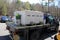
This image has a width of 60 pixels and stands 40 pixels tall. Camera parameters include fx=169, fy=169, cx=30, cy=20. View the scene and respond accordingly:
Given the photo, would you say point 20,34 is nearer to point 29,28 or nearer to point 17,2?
point 29,28

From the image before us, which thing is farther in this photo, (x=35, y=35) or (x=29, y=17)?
(x=35, y=35)

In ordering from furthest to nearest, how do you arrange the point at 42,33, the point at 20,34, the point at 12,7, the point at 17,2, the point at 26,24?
1. the point at 17,2
2. the point at 12,7
3. the point at 42,33
4. the point at 26,24
5. the point at 20,34

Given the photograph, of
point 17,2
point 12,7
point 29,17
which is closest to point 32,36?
point 29,17

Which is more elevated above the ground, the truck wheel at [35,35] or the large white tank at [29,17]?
the large white tank at [29,17]

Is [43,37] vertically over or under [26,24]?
under

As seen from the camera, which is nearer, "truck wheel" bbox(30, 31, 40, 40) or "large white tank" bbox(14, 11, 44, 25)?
"large white tank" bbox(14, 11, 44, 25)

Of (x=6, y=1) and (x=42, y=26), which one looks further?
(x=6, y=1)

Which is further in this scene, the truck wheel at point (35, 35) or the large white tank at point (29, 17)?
the truck wheel at point (35, 35)

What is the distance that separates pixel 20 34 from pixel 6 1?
3998cm

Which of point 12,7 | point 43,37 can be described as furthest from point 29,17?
point 12,7

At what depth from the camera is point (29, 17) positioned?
31.0 feet

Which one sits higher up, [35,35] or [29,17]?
[29,17]

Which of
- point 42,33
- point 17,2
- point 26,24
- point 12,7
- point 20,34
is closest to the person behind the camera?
point 20,34

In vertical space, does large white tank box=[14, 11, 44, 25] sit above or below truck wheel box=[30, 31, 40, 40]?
above
